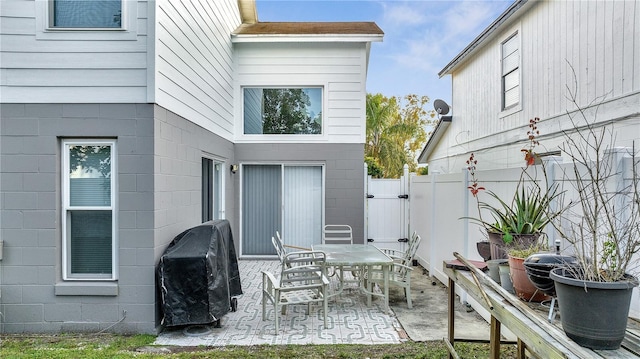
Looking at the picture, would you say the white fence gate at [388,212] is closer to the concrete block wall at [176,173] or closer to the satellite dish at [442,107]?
the satellite dish at [442,107]

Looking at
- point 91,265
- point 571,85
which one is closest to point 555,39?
point 571,85

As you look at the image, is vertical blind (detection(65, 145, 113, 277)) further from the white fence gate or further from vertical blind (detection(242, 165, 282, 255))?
the white fence gate

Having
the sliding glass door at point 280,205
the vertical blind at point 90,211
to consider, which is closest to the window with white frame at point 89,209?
the vertical blind at point 90,211

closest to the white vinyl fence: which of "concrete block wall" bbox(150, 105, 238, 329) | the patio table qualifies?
the patio table

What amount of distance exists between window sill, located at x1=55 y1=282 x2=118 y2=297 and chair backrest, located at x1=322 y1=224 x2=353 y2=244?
4.09m

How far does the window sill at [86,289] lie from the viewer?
12.5 feet

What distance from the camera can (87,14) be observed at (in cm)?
389

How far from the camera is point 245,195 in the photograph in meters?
7.50

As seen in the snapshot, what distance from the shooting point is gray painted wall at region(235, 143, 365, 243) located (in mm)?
7418

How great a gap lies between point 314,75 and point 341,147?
5.15 ft

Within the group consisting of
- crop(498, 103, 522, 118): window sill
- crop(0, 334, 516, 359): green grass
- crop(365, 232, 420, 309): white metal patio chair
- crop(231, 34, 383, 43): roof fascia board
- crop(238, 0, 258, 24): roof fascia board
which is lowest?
crop(0, 334, 516, 359): green grass

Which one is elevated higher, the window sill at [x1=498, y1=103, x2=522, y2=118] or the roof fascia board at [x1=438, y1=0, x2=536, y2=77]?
the roof fascia board at [x1=438, y1=0, x2=536, y2=77]

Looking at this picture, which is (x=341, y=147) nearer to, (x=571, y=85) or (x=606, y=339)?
(x=571, y=85)

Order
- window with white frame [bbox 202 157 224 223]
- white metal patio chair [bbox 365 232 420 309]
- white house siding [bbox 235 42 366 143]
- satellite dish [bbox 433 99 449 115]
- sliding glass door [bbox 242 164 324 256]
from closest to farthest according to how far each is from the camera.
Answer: white metal patio chair [bbox 365 232 420 309]
window with white frame [bbox 202 157 224 223]
white house siding [bbox 235 42 366 143]
sliding glass door [bbox 242 164 324 256]
satellite dish [bbox 433 99 449 115]
